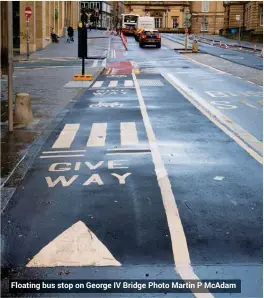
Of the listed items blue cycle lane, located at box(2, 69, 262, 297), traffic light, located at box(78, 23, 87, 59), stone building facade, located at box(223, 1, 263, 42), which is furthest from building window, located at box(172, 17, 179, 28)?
blue cycle lane, located at box(2, 69, 262, 297)

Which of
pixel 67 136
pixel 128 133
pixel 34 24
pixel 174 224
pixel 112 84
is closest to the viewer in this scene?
pixel 174 224

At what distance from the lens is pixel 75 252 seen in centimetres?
623

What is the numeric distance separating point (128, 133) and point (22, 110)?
9.73ft

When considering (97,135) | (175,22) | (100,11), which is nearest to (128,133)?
(97,135)

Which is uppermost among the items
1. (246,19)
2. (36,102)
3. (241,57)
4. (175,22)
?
(175,22)

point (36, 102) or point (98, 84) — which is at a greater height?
point (98, 84)

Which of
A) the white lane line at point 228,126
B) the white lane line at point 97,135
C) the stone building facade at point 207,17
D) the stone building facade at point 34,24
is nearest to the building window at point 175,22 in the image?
the stone building facade at point 207,17

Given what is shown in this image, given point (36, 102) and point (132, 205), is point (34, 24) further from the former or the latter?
point (132, 205)

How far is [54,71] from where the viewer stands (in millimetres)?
32062

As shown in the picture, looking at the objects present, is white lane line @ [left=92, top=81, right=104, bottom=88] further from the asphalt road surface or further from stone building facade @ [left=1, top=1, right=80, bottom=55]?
stone building facade @ [left=1, top=1, right=80, bottom=55]

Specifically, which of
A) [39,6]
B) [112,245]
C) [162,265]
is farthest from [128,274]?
[39,6]

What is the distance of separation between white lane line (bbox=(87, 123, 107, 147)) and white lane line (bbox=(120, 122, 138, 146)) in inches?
17.3

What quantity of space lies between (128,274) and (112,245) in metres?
0.81
